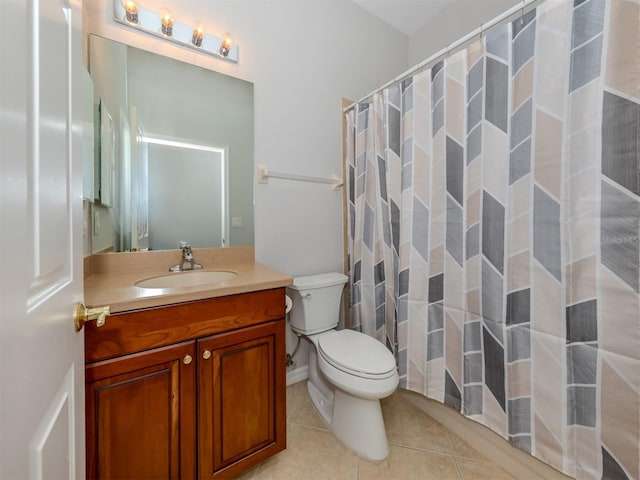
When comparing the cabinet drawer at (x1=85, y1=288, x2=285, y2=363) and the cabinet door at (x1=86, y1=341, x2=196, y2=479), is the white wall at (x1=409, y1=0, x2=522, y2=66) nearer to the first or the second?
the cabinet drawer at (x1=85, y1=288, x2=285, y2=363)

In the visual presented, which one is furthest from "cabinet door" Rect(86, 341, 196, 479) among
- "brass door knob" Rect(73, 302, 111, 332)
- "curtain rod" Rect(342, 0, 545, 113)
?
"curtain rod" Rect(342, 0, 545, 113)

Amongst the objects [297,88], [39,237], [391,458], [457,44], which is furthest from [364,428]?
[297,88]

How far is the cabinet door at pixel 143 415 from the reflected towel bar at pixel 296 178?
3.38 ft

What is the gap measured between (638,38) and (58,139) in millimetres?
1571

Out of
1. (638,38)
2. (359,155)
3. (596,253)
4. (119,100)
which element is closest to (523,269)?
(596,253)

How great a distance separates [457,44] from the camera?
4.08 feet

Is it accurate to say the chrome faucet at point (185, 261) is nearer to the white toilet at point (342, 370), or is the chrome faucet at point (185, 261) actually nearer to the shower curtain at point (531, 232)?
the white toilet at point (342, 370)

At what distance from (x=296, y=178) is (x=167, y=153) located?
0.74m

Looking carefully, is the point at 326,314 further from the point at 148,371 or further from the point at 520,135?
the point at 520,135

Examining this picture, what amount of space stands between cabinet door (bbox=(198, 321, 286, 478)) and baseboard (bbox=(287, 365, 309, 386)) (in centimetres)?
59

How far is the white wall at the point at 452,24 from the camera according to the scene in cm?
175

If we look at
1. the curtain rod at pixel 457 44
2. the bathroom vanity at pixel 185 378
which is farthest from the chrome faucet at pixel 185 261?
the curtain rod at pixel 457 44

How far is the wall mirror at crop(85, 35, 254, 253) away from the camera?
124 cm

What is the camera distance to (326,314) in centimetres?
168
